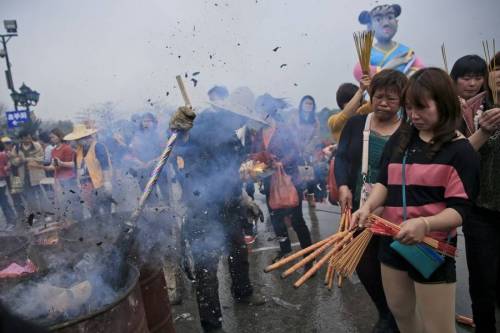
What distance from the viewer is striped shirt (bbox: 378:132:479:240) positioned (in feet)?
6.32

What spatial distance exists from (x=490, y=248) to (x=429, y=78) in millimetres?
1445

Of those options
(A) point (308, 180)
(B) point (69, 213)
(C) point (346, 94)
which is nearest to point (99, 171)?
(B) point (69, 213)

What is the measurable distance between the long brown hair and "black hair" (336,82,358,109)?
2.28 m

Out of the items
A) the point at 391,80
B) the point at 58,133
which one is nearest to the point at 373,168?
the point at 391,80

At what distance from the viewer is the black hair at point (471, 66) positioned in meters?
2.88

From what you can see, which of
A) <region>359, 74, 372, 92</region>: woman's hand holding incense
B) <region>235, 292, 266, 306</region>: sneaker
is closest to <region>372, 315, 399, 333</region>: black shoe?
<region>235, 292, 266, 306</region>: sneaker

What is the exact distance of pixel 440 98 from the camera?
6.54ft

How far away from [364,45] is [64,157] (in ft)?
22.2

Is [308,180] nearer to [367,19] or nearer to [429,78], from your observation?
[367,19]

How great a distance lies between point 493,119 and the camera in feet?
7.48

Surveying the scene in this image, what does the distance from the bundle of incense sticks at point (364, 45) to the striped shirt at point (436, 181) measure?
1.41 m

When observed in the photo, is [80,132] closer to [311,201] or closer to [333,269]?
[311,201]

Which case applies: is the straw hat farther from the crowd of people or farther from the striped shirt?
the striped shirt

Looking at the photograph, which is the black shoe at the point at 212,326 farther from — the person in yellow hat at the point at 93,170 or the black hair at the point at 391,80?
Result: the person in yellow hat at the point at 93,170
